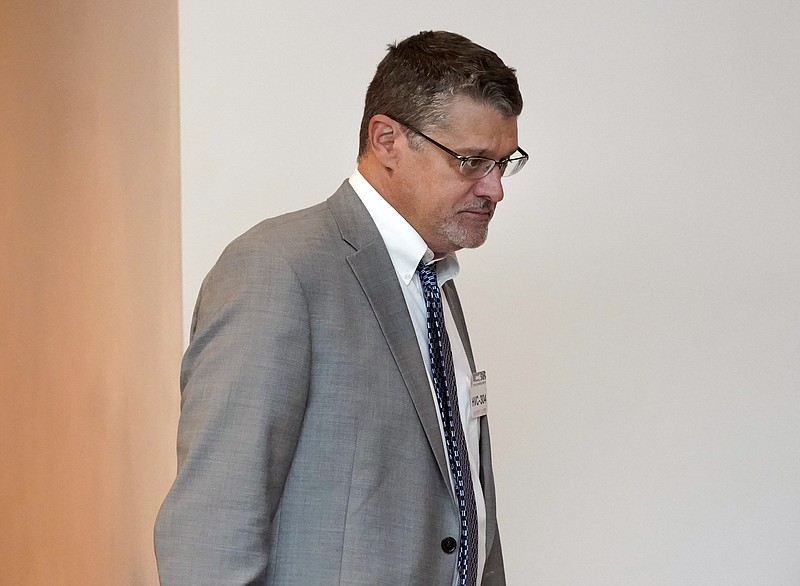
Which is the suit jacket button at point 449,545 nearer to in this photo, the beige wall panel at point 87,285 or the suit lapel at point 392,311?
the suit lapel at point 392,311

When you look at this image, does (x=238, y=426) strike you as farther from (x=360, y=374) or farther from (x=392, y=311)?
(x=392, y=311)

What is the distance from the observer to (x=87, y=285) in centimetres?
304

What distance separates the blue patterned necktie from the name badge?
0.09 m

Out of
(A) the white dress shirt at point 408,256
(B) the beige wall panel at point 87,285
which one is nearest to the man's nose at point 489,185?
(A) the white dress shirt at point 408,256

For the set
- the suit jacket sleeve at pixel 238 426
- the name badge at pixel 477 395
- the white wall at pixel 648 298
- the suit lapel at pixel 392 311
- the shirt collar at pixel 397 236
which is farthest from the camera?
the white wall at pixel 648 298

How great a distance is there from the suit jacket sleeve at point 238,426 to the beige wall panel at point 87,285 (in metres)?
1.10

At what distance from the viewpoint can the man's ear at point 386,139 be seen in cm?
156

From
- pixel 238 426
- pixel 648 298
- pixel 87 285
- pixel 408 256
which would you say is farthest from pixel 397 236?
pixel 87 285

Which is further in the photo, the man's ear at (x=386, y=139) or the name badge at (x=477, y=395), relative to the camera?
the name badge at (x=477, y=395)

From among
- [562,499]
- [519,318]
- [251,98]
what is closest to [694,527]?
[562,499]

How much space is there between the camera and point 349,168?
103 inches

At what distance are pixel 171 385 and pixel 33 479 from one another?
5.45 ft

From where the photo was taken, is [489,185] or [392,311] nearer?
[392,311]

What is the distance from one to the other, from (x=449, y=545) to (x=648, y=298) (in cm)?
166
